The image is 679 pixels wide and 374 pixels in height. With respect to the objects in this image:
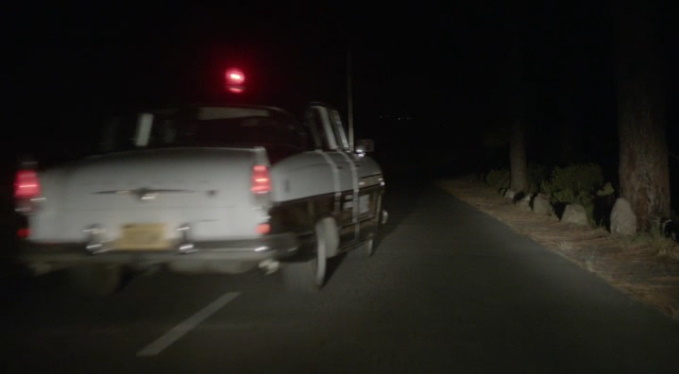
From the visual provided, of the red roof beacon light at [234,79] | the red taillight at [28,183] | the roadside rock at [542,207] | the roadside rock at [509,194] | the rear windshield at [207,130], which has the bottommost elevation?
the roadside rock at [542,207]

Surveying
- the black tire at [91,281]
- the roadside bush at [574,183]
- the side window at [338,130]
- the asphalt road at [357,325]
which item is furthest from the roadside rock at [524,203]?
the black tire at [91,281]

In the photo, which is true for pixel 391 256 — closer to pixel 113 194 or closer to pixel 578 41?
pixel 113 194

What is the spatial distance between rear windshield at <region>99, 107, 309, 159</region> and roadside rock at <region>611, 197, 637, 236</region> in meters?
6.20

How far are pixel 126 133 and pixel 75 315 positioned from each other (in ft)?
7.03

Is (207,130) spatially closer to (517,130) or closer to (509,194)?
(509,194)

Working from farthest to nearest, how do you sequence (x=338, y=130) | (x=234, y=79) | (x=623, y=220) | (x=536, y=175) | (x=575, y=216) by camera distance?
(x=536, y=175) → (x=575, y=216) → (x=623, y=220) → (x=338, y=130) → (x=234, y=79)

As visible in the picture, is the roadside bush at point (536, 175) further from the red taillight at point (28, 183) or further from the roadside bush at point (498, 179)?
the red taillight at point (28, 183)

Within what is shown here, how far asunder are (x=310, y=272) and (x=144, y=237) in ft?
6.24

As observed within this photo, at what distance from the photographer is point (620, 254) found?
10.7m

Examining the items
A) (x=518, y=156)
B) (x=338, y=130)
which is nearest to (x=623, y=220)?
(x=338, y=130)

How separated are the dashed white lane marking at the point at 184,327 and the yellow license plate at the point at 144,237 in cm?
74

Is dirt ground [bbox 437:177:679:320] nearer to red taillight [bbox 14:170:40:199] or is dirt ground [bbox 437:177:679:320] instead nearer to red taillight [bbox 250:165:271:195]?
red taillight [bbox 250:165:271:195]

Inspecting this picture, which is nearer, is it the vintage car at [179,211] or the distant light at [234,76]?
the vintage car at [179,211]

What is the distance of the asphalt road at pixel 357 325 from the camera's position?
18.8ft
